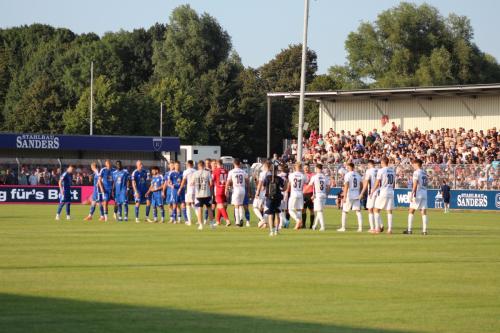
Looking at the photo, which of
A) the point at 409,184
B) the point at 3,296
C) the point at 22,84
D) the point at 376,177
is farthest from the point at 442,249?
the point at 22,84

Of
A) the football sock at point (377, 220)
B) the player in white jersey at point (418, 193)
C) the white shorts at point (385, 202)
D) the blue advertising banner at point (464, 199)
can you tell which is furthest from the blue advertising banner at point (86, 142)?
the player in white jersey at point (418, 193)

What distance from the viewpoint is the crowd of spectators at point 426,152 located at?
176 feet

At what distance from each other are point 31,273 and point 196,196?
1499 cm

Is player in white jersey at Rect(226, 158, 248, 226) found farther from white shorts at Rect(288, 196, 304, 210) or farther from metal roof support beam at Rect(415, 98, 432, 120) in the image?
metal roof support beam at Rect(415, 98, 432, 120)

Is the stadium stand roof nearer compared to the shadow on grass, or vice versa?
the shadow on grass

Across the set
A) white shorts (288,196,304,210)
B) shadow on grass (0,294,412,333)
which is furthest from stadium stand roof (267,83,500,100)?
shadow on grass (0,294,412,333)

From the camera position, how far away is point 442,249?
23750 mm

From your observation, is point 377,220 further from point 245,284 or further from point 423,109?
point 423,109

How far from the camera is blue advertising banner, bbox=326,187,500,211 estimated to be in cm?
5312

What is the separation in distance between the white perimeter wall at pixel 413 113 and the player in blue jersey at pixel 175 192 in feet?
102

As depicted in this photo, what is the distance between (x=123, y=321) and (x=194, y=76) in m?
102

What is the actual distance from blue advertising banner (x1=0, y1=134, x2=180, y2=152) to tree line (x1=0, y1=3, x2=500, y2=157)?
35.6 m

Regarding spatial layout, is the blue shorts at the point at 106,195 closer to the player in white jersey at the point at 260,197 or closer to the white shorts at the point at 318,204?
the player in white jersey at the point at 260,197

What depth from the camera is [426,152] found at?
194 feet
